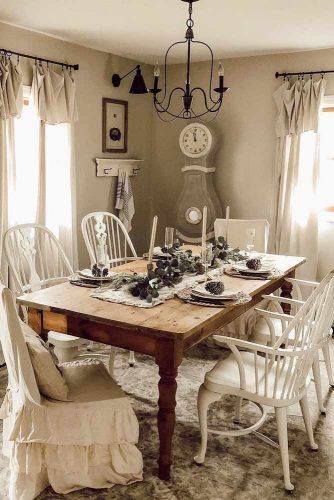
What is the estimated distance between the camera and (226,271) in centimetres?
309

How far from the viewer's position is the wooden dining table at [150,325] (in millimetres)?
2111

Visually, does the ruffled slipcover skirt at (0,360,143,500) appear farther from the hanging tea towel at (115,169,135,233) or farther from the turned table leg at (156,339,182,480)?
the hanging tea towel at (115,169,135,233)

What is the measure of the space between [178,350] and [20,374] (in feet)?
2.06

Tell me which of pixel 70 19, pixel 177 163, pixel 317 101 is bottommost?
pixel 177 163

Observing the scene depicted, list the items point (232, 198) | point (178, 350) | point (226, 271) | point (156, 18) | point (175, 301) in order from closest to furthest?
point (178, 350) → point (175, 301) → point (226, 271) → point (156, 18) → point (232, 198)

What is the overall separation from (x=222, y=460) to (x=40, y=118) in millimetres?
2680

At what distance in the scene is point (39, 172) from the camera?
3873 mm

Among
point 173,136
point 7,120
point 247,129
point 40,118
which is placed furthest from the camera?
point 173,136

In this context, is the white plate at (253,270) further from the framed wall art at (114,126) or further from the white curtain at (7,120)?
the framed wall art at (114,126)

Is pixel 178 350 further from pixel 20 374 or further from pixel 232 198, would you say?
pixel 232 198

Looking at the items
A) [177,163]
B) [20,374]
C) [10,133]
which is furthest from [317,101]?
[20,374]

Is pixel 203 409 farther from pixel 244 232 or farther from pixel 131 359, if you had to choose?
pixel 244 232

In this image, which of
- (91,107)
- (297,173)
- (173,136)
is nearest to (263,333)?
(297,173)

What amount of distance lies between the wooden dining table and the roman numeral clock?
216 cm
